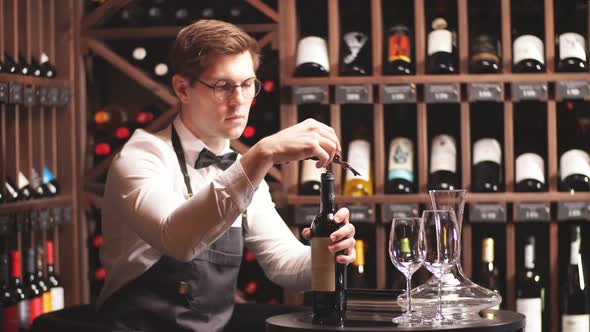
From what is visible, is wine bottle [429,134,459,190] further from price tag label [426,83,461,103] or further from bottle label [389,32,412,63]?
bottle label [389,32,412,63]

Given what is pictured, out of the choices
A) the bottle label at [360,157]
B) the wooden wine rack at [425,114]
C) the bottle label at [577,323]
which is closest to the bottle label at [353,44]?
the wooden wine rack at [425,114]

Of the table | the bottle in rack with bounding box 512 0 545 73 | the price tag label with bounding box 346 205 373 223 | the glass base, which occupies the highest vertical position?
the bottle in rack with bounding box 512 0 545 73

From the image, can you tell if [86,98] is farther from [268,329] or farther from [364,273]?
[268,329]

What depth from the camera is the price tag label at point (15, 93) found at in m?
3.20

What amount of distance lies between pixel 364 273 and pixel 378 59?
0.86 metres

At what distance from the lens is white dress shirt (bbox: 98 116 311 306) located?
1.95 m

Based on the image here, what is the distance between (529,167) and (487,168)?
15 centimetres

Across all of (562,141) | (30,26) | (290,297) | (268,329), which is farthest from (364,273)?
(268,329)

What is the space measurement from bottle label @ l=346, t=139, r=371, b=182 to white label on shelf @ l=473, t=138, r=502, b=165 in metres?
0.40

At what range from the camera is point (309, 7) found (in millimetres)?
3791

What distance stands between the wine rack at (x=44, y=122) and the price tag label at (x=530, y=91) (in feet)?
5.68

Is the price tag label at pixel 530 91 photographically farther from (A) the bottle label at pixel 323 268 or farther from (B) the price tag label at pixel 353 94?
(A) the bottle label at pixel 323 268

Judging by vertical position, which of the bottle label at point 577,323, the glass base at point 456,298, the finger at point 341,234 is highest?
the finger at point 341,234

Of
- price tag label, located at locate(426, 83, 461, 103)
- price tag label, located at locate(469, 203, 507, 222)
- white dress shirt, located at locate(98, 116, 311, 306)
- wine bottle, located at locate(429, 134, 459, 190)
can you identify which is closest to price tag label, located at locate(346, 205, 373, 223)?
wine bottle, located at locate(429, 134, 459, 190)
